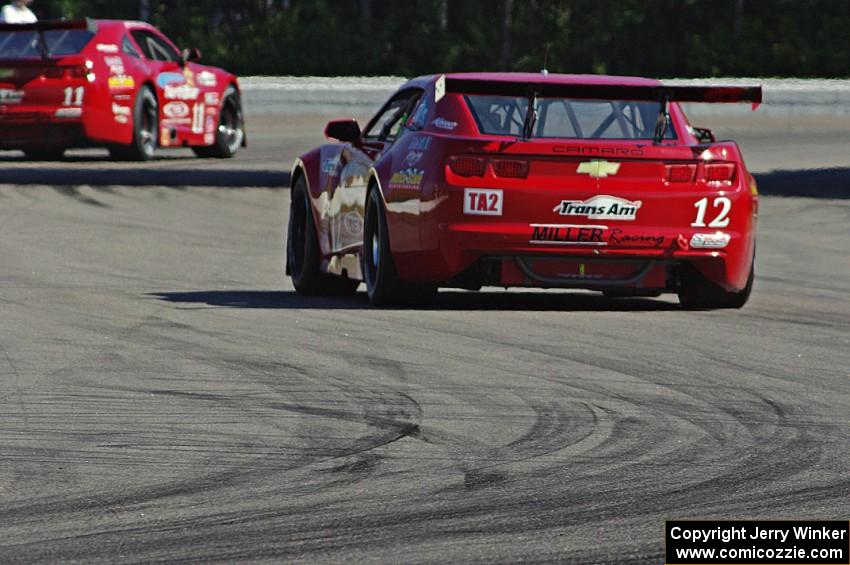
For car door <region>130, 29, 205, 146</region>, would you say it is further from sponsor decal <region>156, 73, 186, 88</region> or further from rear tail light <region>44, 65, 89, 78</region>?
rear tail light <region>44, 65, 89, 78</region>

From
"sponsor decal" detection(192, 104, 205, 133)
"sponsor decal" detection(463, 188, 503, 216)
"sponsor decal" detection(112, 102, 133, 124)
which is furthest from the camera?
"sponsor decal" detection(192, 104, 205, 133)

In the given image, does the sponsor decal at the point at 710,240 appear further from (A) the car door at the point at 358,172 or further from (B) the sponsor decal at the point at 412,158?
(A) the car door at the point at 358,172

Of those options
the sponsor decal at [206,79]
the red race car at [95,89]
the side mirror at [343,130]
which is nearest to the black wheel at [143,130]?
the red race car at [95,89]

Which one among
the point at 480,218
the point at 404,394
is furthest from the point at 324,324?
the point at 404,394

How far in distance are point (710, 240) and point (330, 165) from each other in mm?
2485

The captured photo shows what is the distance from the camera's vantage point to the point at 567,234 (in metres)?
9.80

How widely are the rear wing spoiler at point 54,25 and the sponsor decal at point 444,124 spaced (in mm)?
9832

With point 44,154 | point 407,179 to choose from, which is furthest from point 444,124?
point 44,154

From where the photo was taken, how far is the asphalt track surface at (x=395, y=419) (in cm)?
496

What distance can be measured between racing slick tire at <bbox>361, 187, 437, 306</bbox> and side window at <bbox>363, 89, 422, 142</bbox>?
0.55 m

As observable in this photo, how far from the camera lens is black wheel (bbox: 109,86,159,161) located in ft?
67.4

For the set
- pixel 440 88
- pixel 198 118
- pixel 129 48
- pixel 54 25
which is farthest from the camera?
pixel 198 118

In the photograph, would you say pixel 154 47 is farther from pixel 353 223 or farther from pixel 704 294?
pixel 704 294

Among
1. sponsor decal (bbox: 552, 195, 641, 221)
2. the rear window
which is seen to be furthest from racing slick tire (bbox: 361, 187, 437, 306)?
the rear window
